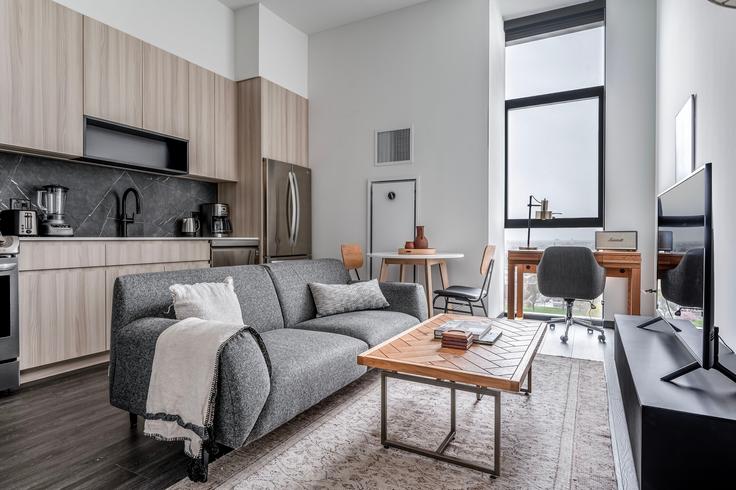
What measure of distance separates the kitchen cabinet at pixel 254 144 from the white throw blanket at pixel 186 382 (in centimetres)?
296

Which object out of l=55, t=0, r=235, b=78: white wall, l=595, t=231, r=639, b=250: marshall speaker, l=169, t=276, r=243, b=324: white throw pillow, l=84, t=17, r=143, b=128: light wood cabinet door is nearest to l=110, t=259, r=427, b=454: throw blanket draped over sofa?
l=169, t=276, r=243, b=324: white throw pillow

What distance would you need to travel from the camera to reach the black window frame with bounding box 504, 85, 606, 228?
448cm

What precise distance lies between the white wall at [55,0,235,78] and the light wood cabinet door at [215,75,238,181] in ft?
0.57

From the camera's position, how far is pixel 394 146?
4.85 meters

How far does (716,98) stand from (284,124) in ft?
13.2

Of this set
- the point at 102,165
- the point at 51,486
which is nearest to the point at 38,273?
the point at 102,165

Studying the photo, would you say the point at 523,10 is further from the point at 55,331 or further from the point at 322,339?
the point at 55,331

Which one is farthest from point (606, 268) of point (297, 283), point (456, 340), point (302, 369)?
point (302, 369)

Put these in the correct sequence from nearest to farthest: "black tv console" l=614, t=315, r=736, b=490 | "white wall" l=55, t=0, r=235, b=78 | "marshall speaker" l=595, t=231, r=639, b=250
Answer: "black tv console" l=614, t=315, r=736, b=490 → "white wall" l=55, t=0, r=235, b=78 → "marshall speaker" l=595, t=231, r=639, b=250

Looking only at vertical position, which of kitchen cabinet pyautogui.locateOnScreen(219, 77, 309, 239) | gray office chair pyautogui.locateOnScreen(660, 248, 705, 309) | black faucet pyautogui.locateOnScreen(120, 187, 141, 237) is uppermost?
kitchen cabinet pyautogui.locateOnScreen(219, 77, 309, 239)

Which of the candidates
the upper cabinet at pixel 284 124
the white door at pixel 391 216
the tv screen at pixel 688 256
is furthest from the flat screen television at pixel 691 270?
the upper cabinet at pixel 284 124

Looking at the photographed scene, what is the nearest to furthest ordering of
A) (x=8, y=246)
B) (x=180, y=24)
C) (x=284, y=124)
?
(x=8, y=246), (x=180, y=24), (x=284, y=124)

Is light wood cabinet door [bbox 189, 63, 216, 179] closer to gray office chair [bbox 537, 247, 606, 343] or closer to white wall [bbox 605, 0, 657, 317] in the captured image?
gray office chair [bbox 537, 247, 606, 343]

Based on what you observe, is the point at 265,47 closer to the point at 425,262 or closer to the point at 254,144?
the point at 254,144
